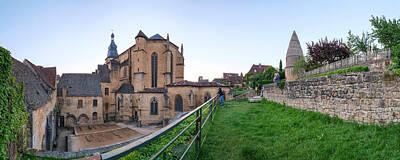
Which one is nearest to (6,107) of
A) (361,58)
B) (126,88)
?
(361,58)

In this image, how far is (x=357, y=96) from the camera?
5227 mm

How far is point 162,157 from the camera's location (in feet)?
7.45

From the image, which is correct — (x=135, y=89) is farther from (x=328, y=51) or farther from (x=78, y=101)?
(x=328, y=51)

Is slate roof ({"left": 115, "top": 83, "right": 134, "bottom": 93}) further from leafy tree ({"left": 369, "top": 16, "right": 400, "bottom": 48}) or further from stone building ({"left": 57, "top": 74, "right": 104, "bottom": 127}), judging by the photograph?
leafy tree ({"left": 369, "top": 16, "right": 400, "bottom": 48})

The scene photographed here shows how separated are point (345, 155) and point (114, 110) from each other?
118ft

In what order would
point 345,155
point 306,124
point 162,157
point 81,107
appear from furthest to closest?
point 81,107
point 306,124
point 345,155
point 162,157

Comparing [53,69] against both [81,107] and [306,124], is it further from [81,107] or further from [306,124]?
[306,124]

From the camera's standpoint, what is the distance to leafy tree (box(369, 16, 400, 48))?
20719mm

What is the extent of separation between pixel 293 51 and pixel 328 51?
3767mm

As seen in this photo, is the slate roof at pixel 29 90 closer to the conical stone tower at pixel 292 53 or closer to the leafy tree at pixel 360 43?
the conical stone tower at pixel 292 53

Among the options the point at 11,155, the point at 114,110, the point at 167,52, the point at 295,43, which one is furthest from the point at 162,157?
the point at 114,110

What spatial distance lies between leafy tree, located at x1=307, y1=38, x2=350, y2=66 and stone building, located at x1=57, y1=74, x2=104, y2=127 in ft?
111

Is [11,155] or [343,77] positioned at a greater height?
[343,77]

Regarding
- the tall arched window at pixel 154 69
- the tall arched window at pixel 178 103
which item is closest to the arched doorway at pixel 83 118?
the tall arched window at pixel 154 69
